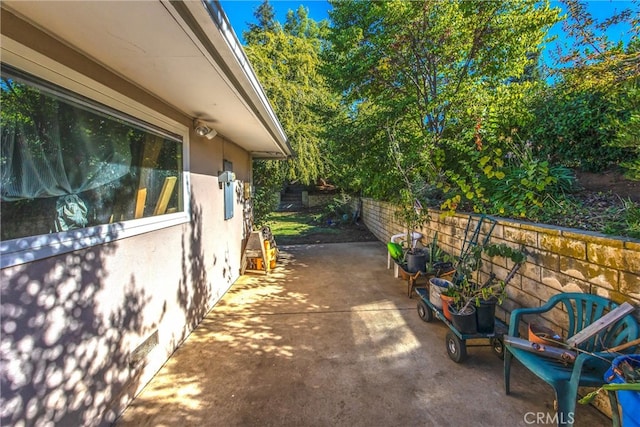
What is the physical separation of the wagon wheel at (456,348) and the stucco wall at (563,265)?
2.58 feet

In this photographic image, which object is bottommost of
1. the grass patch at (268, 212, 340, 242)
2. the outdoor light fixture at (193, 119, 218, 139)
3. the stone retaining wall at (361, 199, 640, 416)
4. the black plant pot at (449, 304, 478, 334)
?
the grass patch at (268, 212, 340, 242)

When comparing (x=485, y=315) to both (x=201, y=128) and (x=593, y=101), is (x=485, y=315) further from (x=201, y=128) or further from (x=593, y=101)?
(x=201, y=128)

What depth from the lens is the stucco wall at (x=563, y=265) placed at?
192cm

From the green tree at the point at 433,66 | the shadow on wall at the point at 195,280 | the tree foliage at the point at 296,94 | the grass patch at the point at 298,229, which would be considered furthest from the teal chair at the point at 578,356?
the tree foliage at the point at 296,94

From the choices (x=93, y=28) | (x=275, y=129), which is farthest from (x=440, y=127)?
(x=93, y=28)

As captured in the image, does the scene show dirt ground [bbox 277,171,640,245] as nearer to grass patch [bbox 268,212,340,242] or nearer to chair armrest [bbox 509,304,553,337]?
chair armrest [bbox 509,304,553,337]

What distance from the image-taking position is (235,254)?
5.41m

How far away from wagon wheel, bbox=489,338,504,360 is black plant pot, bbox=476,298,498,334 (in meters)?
0.16

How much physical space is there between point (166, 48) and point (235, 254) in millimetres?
4090

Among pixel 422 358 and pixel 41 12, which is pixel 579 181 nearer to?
pixel 422 358

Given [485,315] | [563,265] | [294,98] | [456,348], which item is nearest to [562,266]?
[563,265]

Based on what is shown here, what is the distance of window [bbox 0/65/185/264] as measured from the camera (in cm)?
149

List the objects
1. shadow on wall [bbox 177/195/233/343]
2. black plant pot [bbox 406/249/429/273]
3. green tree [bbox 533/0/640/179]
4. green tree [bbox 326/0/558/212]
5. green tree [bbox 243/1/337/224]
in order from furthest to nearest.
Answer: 1. green tree [bbox 243/1/337/224]
2. green tree [bbox 326/0/558/212]
3. black plant pot [bbox 406/249/429/273]
4. shadow on wall [bbox 177/195/233/343]
5. green tree [bbox 533/0/640/179]

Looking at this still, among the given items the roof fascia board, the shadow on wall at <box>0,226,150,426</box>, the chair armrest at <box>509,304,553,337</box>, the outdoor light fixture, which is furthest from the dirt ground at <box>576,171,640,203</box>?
the shadow on wall at <box>0,226,150,426</box>
